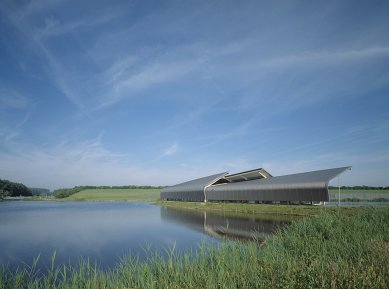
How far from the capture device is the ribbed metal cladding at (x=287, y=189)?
32531 millimetres

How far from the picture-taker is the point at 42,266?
44.0ft

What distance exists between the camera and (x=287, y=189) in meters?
37.0

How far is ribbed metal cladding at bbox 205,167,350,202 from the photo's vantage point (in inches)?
1281

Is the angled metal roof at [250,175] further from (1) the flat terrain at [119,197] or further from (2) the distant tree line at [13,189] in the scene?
(2) the distant tree line at [13,189]

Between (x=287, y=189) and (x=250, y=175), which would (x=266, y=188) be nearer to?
(x=287, y=189)

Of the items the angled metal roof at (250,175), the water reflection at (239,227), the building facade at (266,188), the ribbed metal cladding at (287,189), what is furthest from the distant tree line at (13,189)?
the water reflection at (239,227)

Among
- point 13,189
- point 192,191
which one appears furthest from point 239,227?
point 13,189

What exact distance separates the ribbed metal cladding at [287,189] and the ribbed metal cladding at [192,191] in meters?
5.98

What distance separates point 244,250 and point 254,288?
3.62m

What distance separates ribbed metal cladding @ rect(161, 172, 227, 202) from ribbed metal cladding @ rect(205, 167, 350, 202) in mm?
5982

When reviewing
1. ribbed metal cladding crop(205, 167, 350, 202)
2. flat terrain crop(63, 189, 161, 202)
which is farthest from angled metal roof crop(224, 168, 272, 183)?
flat terrain crop(63, 189, 161, 202)

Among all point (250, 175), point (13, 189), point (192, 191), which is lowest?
point (192, 191)

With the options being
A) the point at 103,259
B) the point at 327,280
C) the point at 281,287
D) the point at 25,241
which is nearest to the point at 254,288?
the point at 281,287

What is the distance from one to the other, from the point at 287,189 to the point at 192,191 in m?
29.2
